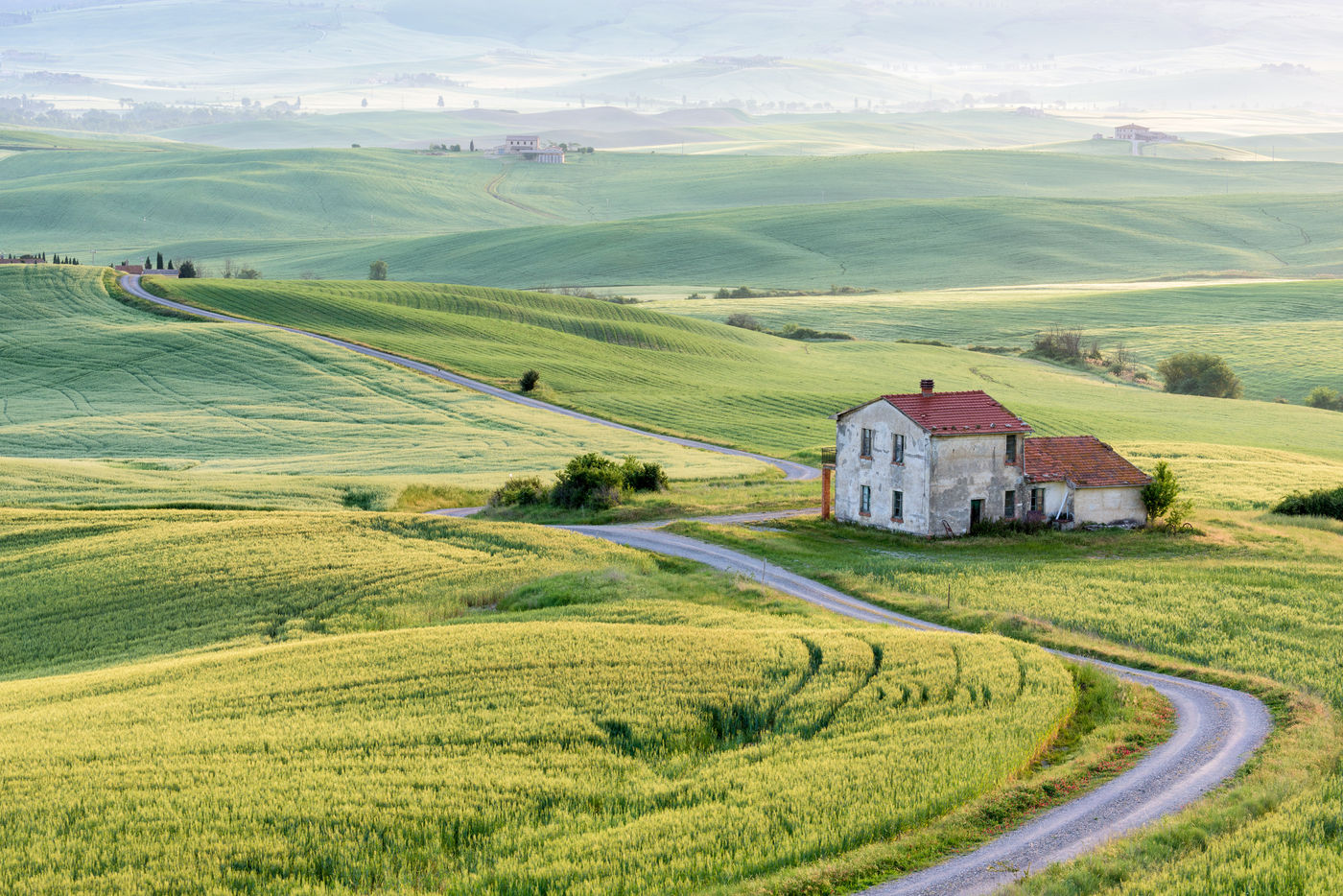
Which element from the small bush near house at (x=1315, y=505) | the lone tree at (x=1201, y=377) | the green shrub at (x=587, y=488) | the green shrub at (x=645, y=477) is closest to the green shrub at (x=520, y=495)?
the green shrub at (x=587, y=488)

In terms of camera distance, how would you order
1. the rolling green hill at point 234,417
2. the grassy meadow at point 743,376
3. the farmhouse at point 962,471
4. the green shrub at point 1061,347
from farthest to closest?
the green shrub at point 1061,347 → the grassy meadow at point 743,376 → the rolling green hill at point 234,417 → the farmhouse at point 962,471

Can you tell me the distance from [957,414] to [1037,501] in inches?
193

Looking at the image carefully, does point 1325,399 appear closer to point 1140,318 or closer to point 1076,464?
point 1140,318

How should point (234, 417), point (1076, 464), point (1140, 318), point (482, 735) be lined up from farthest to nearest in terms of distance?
point (1140, 318) < point (234, 417) < point (1076, 464) < point (482, 735)

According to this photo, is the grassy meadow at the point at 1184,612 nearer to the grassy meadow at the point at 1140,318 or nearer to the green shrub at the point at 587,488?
the green shrub at the point at 587,488

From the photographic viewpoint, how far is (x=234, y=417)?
77938mm

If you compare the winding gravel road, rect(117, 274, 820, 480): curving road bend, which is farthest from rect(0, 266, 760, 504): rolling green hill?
the winding gravel road

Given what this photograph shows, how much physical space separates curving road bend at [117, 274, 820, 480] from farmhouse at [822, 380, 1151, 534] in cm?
1408

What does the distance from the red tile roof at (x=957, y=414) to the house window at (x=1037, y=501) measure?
266 centimetres

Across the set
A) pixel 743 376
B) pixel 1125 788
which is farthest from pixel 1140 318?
pixel 1125 788

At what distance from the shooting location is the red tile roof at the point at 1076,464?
160 ft

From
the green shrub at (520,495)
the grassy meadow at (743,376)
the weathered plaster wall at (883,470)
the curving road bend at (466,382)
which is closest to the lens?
the weathered plaster wall at (883,470)

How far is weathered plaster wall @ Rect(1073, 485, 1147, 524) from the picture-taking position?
49.3m

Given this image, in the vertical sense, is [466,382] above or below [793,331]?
below
